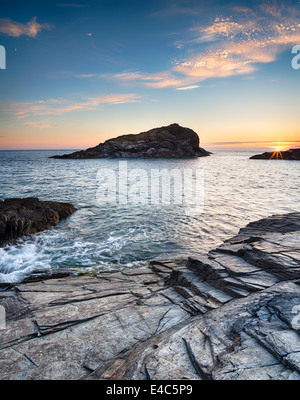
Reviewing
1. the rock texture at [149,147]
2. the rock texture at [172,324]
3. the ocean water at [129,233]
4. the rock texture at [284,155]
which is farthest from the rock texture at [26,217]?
the rock texture at [284,155]

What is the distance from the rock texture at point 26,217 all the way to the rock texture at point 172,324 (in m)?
7.22

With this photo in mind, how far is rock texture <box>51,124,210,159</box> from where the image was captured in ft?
444

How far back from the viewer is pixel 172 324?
5.12 metres

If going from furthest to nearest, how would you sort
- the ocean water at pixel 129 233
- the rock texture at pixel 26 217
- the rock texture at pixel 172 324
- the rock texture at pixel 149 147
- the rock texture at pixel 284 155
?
the rock texture at pixel 149 147
the rock texture at pixel 284 155
the rock texture at pixel 26 217
the ocean water at pixel 129 233
the rock texture at pixel 172 324

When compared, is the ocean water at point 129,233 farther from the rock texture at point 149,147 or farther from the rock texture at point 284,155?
the rock texture at point 284,155

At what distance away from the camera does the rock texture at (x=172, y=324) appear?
142 inches

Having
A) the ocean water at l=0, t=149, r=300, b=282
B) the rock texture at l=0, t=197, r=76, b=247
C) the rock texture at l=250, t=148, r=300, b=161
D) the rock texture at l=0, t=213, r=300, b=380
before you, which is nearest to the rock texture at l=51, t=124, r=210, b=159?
the rock texture at l=250, t=148, r=300, b=161

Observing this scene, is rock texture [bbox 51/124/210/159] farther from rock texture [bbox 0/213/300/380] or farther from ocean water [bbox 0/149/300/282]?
rock texture [bbox 0/213/300/380]

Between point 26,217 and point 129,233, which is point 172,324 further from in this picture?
point 26,217

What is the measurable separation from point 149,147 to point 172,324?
448 feet

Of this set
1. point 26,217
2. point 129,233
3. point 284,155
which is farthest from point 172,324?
point 284,155

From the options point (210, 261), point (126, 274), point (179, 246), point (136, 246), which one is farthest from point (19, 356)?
point (179, 246)
